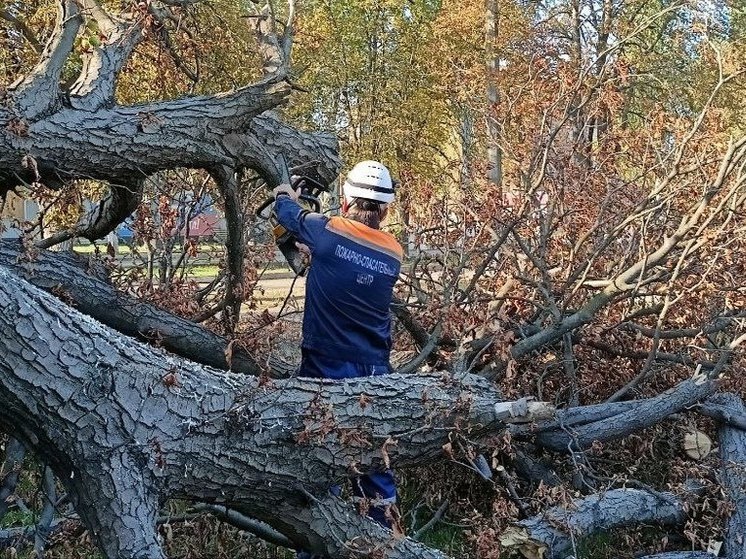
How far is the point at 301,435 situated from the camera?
265cm

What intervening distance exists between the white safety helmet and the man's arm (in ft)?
0.66

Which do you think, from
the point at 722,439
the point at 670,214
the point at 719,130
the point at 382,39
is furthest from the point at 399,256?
the point at 382,39

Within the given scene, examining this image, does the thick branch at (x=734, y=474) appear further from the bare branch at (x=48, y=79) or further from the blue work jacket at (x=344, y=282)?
the bare branch at (x=48, y=79)

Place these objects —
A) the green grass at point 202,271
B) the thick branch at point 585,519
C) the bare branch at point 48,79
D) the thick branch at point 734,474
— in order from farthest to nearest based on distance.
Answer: the green grass at point 202,271 < the thick branch at point 734,474 < the thick branch at point 585,519 < the bare branch at point 48,79

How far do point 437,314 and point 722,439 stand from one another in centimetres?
169

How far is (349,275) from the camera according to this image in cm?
382

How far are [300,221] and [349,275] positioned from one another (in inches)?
12.6

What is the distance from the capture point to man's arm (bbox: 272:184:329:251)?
3.78 metres

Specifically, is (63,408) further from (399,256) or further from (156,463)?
(399,256)

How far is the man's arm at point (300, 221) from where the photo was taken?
378cm

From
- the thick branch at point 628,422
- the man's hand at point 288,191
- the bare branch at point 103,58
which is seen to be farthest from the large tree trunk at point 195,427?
the bare branch at point 103,58

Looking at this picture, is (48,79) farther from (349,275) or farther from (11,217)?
(349,275)

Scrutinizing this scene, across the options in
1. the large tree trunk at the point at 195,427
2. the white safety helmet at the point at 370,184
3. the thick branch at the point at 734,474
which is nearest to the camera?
the large tree trunk at the point at 195,427

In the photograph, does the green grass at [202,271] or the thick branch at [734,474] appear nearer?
the thick branch at [734,474]
